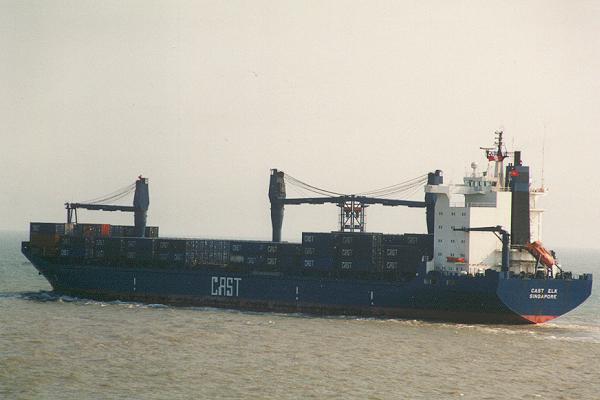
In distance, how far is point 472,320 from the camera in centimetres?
6003

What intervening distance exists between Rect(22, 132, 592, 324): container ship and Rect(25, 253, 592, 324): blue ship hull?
78mm

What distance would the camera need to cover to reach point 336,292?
216 ft

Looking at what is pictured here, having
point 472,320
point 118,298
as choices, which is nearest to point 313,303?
point 472,320

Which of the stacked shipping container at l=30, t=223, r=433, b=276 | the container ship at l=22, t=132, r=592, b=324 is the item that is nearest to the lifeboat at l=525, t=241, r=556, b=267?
the container ship at l=22, t=132, r=592, b=324

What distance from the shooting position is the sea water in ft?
129

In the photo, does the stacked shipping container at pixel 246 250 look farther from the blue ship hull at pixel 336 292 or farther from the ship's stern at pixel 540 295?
the ship's stern at pixel 540 295

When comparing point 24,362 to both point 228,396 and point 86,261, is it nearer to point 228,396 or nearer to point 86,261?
point 228,396

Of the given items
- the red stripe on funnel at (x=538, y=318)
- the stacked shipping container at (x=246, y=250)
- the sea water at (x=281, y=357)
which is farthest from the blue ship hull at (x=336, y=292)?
the sea water at (x=281, y=357)

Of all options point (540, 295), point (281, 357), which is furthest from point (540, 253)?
point (281, 357)

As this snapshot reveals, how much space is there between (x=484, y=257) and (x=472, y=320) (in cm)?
476

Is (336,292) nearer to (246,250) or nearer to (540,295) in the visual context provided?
(246,250)

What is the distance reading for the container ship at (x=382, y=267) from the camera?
195 feet

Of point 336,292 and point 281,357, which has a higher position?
point 336,292

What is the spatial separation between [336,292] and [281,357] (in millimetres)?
19600
